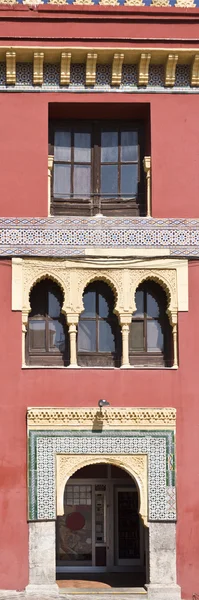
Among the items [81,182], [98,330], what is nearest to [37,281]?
[98,330]

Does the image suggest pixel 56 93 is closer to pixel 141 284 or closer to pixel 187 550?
pixel 141 284

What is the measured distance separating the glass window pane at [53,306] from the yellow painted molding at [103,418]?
1431 millimetres

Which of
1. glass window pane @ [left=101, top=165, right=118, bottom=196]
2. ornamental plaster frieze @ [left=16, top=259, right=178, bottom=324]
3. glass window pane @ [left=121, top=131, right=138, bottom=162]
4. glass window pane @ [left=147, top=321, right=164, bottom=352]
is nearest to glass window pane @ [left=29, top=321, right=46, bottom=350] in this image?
ornamental plaster frieze @ [left=16, top=259, right=178, bottom=324]

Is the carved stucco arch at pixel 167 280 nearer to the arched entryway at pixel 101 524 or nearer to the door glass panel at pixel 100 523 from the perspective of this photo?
the arched entryway at pixel 101 524

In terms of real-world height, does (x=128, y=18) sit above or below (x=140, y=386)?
above

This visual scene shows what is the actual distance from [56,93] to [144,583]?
24.0 ft

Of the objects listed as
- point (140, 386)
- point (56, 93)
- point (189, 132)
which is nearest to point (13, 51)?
point (56, 93)

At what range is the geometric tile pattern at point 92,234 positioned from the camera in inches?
552

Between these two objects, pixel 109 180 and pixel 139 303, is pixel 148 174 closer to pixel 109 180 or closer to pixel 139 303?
pixel 109 180

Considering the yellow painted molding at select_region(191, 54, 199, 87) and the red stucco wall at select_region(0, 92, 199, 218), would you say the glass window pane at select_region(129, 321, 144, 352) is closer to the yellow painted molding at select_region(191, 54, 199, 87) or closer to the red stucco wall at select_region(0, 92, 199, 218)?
the red stucco wall at select_region(0, 92, 199, 218)

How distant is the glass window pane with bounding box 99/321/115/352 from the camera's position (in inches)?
563

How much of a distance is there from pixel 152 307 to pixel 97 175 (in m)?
2.16

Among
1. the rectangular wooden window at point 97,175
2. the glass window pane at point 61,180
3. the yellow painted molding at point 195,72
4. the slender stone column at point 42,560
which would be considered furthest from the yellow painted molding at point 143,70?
the slender stone column at point 42,560

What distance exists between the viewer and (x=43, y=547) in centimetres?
1345
